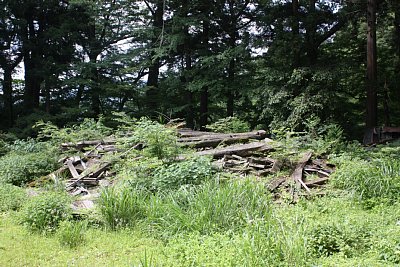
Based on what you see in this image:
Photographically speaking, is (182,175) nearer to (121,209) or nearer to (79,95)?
(121,209)

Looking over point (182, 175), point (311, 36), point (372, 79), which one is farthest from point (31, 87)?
point (372, 79)

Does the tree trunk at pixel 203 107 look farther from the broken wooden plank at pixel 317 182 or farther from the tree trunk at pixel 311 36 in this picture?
the broken wooden plank at pixel 317 182

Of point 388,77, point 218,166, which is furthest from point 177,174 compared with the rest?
point 388,77

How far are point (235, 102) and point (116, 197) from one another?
13.0 m

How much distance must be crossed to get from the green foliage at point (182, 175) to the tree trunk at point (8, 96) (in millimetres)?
16600

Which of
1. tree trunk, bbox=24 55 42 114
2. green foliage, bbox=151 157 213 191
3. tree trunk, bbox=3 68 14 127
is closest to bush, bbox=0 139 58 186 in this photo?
green foliage, bbox=151 157 213 191

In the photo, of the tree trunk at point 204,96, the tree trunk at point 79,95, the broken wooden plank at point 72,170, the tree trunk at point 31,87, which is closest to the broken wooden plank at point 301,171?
the broken wooden plank at point 72,170

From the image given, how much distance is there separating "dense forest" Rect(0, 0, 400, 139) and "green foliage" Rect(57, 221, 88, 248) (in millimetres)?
8615

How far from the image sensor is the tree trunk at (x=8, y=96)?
1980cm

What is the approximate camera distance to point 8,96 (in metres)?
20.1

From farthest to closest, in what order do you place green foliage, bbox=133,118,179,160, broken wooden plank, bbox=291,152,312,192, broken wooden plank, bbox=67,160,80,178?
broken wooden plank, bbox=67,160,80,178
green foliage, bbox=133,118,179,160
broken wooden plank, bbox=291,152,312,192

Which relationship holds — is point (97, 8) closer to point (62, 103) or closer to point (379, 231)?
point (62, 103)

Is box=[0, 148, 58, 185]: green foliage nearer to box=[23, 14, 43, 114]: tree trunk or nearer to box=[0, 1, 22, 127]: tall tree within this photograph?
box=[23, 14, 43, 114]: tree trunk

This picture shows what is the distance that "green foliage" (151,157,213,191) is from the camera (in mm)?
5949
